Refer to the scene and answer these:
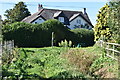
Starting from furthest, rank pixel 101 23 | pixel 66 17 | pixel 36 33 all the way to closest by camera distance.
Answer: pixel 66 17 → pixel 36 33 → pixel 101 23

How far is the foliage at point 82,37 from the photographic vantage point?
29.0m

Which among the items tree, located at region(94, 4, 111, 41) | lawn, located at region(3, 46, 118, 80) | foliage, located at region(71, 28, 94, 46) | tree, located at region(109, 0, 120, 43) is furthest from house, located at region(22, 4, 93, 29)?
lawn, located at region(3, 46, 118, 80)

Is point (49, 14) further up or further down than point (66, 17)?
further up

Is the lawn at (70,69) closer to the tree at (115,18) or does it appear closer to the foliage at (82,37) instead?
the tree at (115,18)

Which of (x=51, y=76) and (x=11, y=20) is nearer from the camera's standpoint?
(x=51, y=76)

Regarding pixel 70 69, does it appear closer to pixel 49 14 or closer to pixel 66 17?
pixel 49 14

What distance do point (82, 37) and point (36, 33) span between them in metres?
6.79

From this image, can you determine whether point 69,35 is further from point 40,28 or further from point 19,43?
point 19,43

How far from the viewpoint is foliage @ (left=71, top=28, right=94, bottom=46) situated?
29025 millimetres

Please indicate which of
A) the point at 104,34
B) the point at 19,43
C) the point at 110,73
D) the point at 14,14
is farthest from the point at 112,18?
the point at 14,14

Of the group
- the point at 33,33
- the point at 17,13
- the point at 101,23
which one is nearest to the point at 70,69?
the point at 101,23

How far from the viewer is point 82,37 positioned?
2973 centimetres

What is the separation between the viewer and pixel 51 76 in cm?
752

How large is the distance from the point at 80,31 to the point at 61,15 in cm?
1307
